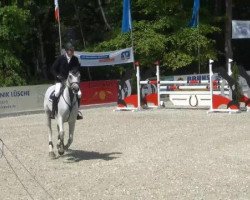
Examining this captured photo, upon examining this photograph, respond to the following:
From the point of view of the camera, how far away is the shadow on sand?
13062mm

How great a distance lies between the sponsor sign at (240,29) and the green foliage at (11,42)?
10894mm

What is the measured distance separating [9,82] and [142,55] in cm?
798

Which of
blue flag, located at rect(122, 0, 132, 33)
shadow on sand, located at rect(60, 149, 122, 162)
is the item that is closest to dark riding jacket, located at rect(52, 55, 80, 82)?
shadow on sand, located at rect(60, 149, 122, 162)

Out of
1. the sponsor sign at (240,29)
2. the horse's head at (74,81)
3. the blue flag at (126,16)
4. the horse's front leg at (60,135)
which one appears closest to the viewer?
the horse's head at (74,81)

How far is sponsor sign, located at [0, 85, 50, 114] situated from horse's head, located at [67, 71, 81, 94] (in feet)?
41.6

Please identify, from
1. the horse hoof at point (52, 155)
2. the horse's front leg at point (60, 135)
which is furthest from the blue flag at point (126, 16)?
the horse hoof at point (52, 155)

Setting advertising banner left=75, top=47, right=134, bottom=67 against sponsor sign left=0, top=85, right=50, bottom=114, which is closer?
sponsor sign left=0, top=85, right=50, bottom=114

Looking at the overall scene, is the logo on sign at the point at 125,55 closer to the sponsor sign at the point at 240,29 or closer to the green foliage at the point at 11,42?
the sponsor sign at the point at 240,29

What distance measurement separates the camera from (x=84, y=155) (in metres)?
13.6

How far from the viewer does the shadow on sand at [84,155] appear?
1306cm

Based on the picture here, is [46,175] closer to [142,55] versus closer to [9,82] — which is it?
[9,82]

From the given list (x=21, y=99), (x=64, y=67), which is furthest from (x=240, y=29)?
(x=64, y=67)

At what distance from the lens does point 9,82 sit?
32.0 m

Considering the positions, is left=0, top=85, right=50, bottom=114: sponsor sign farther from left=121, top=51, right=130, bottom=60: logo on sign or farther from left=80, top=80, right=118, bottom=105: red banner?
Answer: left=121, top=51, right=130, bottom=60: logo on sign
